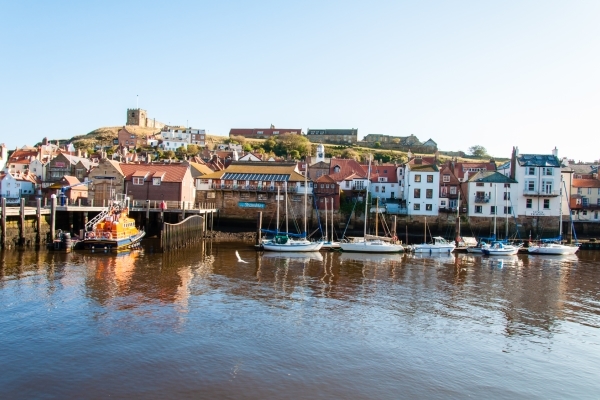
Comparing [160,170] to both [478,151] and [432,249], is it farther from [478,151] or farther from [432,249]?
[478,151]

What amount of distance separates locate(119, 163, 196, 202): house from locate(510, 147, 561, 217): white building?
135 feet

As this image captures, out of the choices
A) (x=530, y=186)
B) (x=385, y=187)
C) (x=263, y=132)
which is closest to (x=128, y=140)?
(x=263, y=132)

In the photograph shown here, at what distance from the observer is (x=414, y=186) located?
62219mm

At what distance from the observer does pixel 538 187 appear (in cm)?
6125

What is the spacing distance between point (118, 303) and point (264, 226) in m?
37.9

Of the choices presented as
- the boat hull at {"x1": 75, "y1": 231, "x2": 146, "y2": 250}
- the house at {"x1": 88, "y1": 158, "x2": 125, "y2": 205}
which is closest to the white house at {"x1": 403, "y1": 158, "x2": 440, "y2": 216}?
the boat hull at {"x1": 75, "y1": 231, "x2": 146, "y2": 250}

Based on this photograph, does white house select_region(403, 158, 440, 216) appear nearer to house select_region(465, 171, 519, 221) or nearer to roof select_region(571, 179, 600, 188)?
house select_region(465, 171, 519, 221)

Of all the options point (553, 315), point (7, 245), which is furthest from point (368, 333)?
point (7, 245)

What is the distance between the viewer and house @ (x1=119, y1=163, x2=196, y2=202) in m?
60.2

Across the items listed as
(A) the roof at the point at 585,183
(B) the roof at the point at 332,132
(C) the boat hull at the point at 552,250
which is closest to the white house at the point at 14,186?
(C) the boat hull at the point at 552,250

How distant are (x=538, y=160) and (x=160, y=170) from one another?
1873 inches

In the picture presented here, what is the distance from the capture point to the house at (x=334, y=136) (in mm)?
149625

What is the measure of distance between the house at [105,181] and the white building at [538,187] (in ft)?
162

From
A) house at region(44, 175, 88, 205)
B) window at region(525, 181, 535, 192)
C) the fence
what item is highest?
window at region(525, 181, 535, 192)
